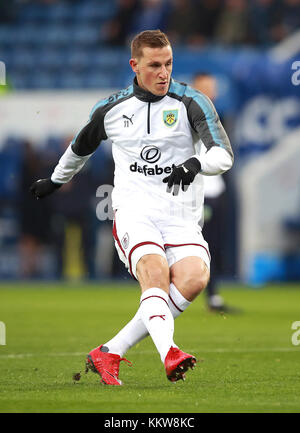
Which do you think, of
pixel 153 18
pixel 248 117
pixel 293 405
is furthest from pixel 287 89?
pixel 293 405

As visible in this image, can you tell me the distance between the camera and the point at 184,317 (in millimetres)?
10617

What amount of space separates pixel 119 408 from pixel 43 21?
16480mm

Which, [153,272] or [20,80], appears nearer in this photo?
[153,272]

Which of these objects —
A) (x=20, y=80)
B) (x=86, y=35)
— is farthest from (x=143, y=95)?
(x=86, y=35)

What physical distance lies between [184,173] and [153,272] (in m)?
0.59

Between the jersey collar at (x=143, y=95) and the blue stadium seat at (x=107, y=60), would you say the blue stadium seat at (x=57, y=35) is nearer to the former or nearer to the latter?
the blue stadium seat at (x=107, y=60)

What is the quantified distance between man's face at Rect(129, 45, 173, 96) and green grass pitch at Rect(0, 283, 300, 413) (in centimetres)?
163

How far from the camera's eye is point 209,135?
5605 millimetres

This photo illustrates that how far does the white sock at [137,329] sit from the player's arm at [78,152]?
1.02 metres

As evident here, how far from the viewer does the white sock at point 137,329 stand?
573 cm

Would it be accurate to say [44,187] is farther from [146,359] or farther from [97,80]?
[97,80]

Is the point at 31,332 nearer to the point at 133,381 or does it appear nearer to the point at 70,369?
the point at 70,369

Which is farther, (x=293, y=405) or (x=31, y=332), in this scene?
(x=31, y=332)

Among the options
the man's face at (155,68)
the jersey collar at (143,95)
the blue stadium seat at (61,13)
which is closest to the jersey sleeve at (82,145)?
the jersey collar at (143,95)
